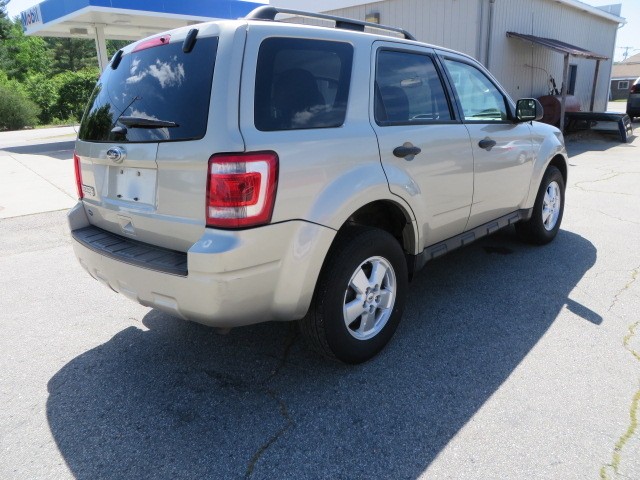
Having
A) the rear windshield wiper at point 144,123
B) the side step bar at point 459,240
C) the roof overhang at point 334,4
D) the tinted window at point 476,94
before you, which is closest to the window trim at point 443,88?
the tinted window at point 476,94

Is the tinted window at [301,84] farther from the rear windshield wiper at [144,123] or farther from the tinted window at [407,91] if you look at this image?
the rear windshield wiper at [144,123]

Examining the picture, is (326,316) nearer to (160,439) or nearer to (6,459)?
(160,439)

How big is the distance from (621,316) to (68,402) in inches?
144

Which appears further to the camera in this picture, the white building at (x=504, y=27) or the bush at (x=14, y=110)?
the bush at (x=14, y=110)

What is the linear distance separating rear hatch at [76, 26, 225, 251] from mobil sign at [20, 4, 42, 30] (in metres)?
20.0

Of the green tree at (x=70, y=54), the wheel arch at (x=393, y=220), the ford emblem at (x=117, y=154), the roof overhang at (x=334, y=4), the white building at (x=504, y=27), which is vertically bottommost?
the wheel arch at (x=393, y=220)

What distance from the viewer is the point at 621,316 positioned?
354 centimetres

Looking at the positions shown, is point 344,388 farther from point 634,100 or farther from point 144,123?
point 634,100

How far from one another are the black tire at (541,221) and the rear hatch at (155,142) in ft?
11.8

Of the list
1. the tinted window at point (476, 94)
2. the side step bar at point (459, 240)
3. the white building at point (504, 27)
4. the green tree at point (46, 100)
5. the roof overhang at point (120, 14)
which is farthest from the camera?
the green tree at point (46, 100)

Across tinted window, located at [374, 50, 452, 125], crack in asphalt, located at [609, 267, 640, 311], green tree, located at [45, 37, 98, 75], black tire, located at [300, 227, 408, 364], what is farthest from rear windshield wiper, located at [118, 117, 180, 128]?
green tree, located at [45, 37, 98, 75]

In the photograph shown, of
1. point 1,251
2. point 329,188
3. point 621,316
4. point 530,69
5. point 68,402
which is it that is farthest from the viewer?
point 530,69

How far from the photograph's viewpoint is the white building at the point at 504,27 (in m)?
13.4

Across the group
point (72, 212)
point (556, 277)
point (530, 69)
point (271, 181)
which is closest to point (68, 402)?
point (72, 212)
